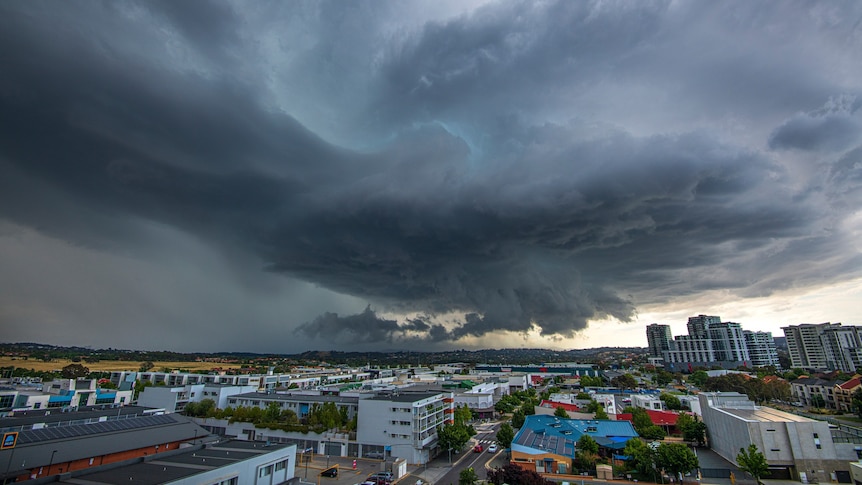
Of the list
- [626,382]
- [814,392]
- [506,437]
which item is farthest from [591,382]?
[506,437]

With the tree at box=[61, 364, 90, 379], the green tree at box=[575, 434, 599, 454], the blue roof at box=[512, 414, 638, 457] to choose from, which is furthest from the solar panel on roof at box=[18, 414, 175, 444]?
the tree at box=[61, 364, 90, 379]

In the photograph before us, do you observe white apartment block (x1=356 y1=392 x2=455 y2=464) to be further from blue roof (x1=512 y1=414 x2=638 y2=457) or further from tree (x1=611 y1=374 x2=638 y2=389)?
tree (x1=611 y1=374 x2=638 y2=389)

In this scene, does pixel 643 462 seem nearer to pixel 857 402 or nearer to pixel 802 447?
pixel 802 447

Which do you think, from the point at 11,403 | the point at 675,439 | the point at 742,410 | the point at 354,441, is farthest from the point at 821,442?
the point at 11,403

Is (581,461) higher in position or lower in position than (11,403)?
lower

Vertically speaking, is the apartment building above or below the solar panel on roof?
below

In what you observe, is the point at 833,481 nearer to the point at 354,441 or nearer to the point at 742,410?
the point at 742,410
